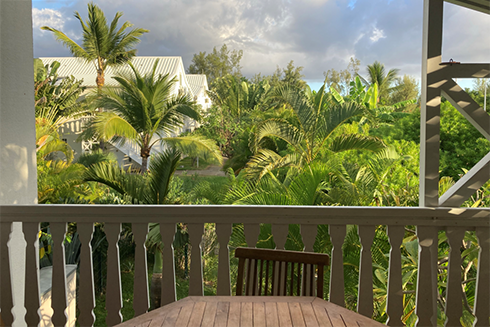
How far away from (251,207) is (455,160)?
1288cm

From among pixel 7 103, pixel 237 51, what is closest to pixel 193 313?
pixel 7 103

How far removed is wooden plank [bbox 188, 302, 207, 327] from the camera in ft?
3.19

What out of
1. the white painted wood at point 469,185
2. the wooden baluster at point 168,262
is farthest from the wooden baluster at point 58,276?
the white painted wood at point 469,185

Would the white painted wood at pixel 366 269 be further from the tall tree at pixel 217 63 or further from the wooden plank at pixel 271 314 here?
the tall tree at pixel 217 63

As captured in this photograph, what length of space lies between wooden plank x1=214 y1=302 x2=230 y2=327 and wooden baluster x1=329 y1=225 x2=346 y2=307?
68 centimetres

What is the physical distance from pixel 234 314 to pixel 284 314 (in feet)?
0.45

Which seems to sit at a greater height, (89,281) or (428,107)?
(428,107)

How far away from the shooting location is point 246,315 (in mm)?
1021

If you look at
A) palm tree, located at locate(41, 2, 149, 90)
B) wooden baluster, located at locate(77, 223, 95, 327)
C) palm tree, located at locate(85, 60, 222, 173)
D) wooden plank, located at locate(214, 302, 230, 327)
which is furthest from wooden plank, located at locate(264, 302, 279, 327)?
palm tree, located at locate(41, 2, 149, 90)

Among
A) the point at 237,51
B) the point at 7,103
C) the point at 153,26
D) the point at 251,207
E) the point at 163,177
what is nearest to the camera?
the point at 251,207

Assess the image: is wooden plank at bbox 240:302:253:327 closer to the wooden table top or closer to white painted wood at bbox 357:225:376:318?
the wooden table top

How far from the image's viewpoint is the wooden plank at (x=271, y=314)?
98 centimetres

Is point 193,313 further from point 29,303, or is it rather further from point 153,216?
point 29,303

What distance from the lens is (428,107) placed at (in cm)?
162
